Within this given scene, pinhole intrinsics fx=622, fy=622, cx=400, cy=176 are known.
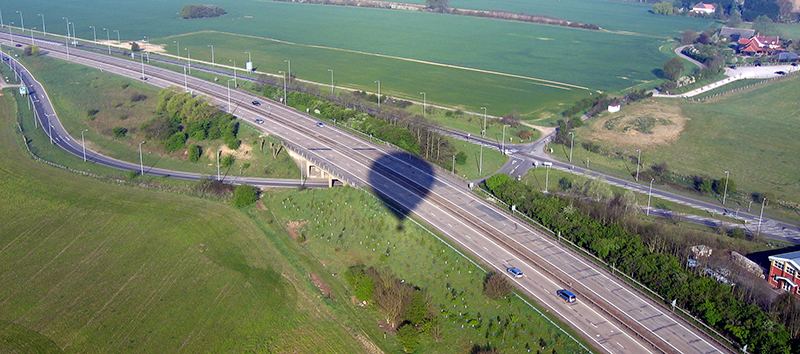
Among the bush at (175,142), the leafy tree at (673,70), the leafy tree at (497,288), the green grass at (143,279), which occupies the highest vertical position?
the leafy tree at (673,70)

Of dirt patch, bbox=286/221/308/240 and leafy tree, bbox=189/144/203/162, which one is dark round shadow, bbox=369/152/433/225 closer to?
dirt patch, bbox=286/221/308/240

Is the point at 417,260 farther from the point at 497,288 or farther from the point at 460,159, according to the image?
the point at 460,159

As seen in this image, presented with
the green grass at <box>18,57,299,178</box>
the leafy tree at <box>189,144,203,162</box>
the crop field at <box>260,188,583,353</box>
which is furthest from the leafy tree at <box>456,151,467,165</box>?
the leafy tree at <box>189,144,203,162</box>

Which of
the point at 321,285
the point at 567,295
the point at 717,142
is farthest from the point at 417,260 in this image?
the point at 717,142

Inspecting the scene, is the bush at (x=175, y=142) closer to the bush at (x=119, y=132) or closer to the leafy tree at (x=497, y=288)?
the bush at (x=119, y=132)

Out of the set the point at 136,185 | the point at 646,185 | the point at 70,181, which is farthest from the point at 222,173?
the point at 646,185

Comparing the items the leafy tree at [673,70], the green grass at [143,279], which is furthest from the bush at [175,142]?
the leafy tree at [673,70]
